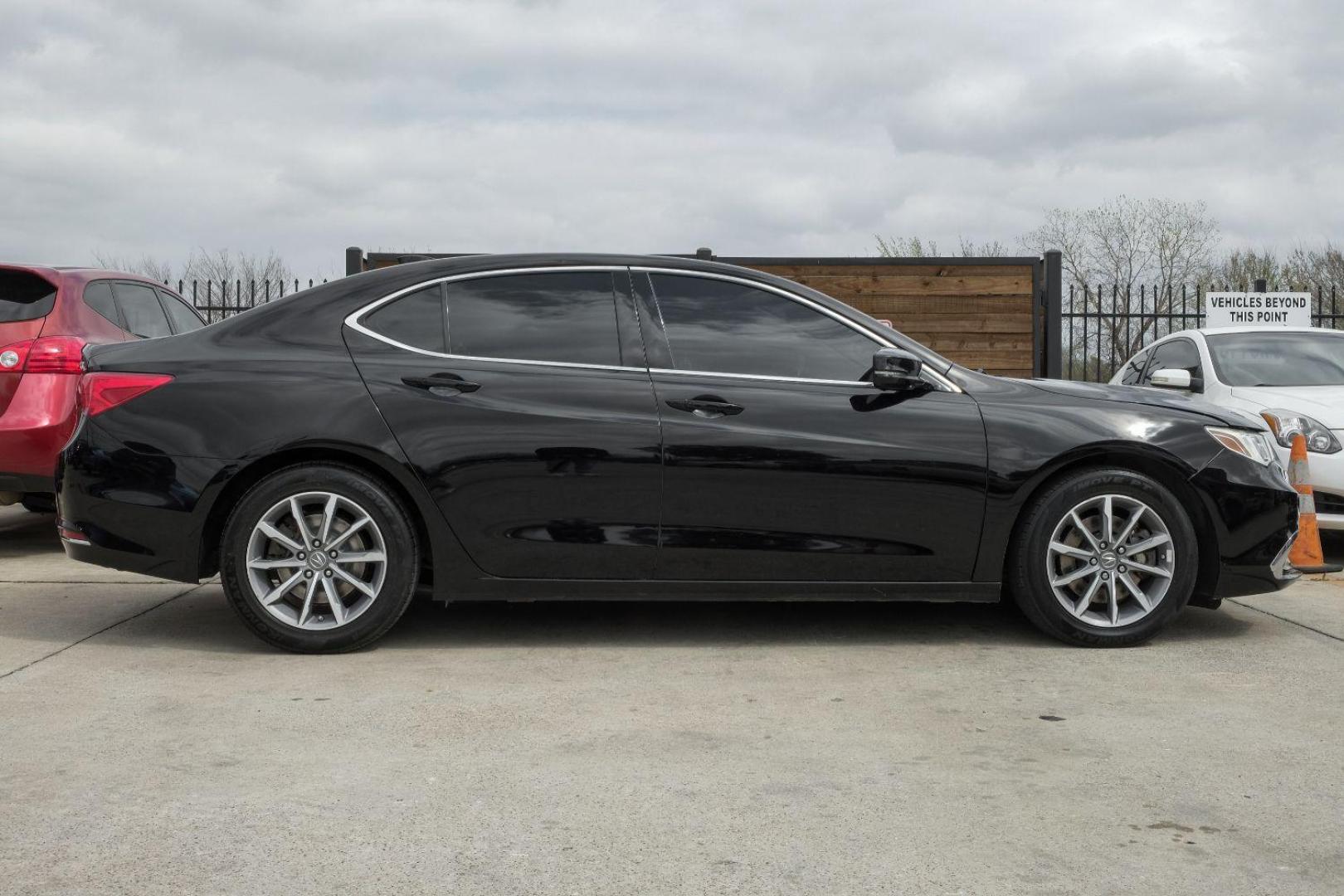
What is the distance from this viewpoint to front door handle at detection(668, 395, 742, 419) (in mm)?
5195

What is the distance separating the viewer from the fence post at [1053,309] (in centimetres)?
1322

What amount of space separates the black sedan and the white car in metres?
2.46

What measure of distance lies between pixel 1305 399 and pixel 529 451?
5.35 m

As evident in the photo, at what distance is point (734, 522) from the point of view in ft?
17.0

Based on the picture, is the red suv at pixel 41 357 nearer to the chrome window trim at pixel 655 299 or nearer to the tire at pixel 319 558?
the tire at pixel 319 558

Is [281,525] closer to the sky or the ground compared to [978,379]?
closer to the ground

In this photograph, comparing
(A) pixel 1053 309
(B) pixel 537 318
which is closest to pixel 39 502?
(B) pixel 537 318

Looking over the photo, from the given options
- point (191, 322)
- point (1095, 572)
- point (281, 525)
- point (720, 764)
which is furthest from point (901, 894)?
point (191, 322)

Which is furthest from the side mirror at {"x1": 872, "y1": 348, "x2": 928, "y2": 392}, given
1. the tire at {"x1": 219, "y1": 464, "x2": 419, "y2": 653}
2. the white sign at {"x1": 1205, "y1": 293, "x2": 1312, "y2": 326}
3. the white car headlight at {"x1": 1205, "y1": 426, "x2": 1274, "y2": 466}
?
the white sign at {"x1": 1205, "y1": 293, "x2": 1312, "y2": 326}

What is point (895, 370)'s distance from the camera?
5.20m

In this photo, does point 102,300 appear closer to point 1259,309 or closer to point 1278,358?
point 1278,358

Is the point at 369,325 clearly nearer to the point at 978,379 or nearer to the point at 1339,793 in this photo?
the point at 978,379

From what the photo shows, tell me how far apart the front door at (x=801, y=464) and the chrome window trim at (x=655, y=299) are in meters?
0.02

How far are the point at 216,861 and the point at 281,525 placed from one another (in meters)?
2.27
